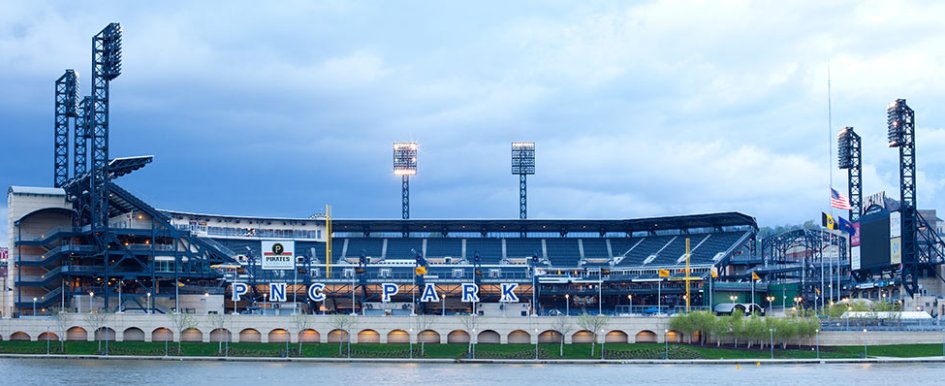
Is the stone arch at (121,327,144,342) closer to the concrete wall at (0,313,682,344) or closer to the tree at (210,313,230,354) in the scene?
the concrete wall at (0,313,682,344)

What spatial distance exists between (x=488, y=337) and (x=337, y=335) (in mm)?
19359

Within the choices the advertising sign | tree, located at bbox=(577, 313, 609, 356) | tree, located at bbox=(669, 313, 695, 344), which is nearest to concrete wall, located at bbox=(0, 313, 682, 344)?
tree, located at bbox=(577, 313, 609, 356)

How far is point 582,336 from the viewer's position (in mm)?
154000

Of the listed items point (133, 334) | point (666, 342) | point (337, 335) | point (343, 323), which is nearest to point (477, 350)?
point (343, 323)

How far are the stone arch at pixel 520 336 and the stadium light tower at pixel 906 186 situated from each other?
6613cm

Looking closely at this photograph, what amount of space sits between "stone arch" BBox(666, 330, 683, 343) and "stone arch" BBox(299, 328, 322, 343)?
4432cm

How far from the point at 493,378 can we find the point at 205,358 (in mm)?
42634

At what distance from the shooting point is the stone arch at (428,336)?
152500 millimetres

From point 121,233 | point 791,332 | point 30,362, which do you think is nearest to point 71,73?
point 121,233

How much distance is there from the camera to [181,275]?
17612cm

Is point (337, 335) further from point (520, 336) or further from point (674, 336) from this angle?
point (674, 336)

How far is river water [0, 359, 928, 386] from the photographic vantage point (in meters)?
114

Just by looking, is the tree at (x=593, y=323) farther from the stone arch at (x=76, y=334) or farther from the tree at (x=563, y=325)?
the stone arch at (x=76, y=334)

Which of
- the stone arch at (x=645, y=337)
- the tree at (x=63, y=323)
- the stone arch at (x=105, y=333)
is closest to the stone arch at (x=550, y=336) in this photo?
the stone arch at (x=645, y=337)
